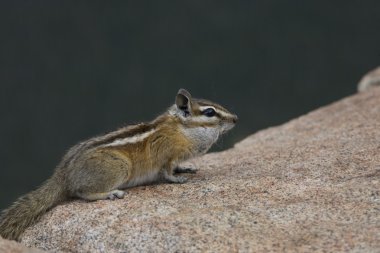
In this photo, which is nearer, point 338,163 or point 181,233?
point 181,233

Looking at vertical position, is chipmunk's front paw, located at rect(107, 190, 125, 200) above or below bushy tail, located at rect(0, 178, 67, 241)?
above

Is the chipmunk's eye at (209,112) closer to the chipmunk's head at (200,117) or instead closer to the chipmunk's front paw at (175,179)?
the chipmunk's head at (200,117)

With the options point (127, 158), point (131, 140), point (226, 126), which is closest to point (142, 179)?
point (127, 158)

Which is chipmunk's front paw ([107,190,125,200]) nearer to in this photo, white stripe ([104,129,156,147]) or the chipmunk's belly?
the chipmunk's belly

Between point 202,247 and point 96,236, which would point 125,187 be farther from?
point 202,247

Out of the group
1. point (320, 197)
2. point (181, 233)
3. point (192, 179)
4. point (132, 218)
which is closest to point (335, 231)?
point (320, 197)

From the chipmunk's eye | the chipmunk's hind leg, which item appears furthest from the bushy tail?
→ the chipmunk's eye

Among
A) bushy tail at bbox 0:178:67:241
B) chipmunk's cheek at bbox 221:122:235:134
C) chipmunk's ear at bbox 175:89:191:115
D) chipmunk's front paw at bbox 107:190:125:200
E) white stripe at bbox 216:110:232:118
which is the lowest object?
bushy tail at bbox 0:178:67:241
